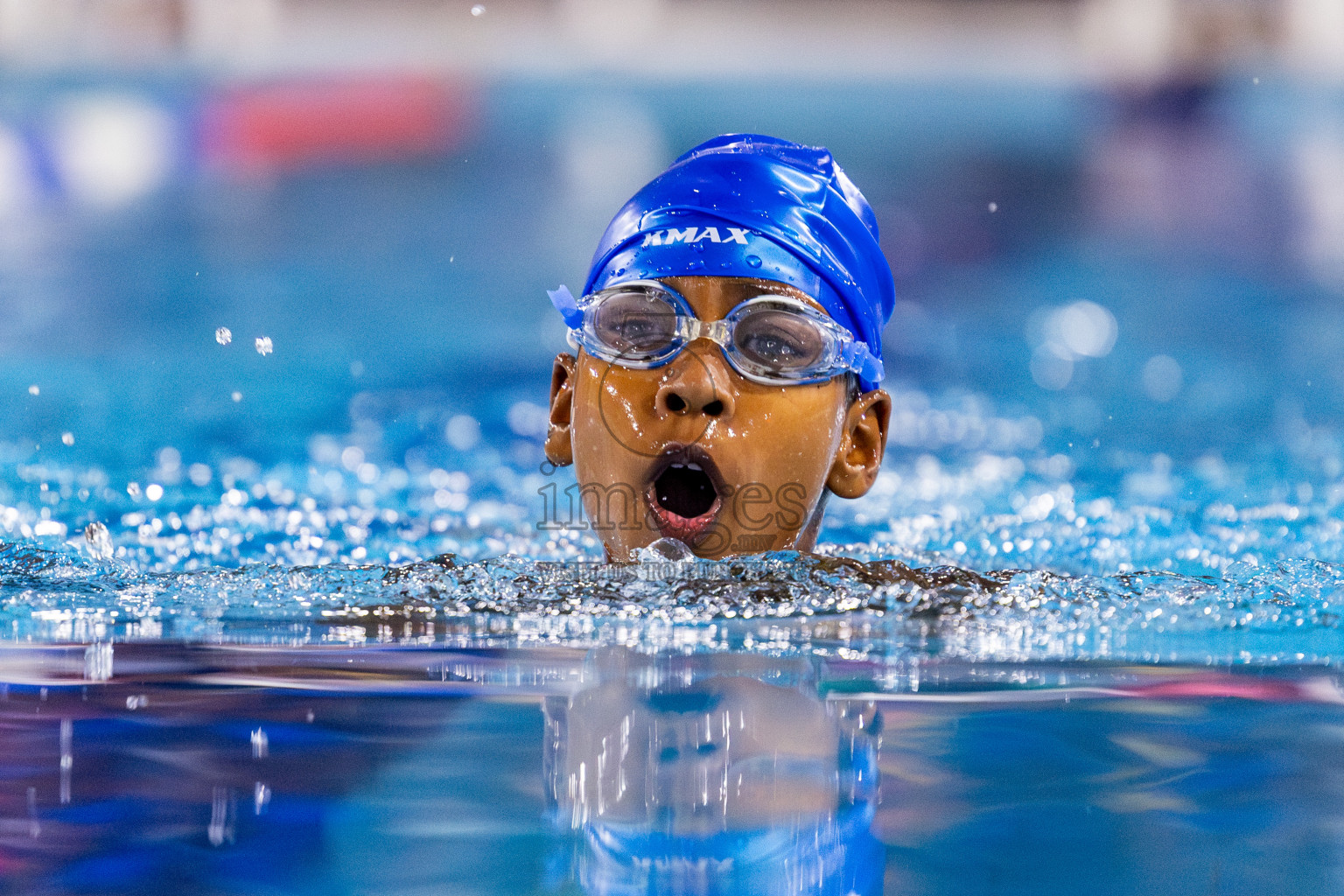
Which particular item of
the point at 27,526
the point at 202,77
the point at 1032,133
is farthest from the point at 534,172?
→ the point at 27,526

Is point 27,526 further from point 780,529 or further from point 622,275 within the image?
point 780,529

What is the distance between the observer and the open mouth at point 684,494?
2.31m

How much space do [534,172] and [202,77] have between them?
109 inches

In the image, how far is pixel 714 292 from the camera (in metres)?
2.42

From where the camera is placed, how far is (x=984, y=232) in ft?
30.4

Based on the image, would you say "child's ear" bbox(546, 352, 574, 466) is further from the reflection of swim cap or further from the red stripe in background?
the red stripe in background

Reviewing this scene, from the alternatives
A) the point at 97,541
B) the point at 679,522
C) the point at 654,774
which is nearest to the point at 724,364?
the point at 679,522

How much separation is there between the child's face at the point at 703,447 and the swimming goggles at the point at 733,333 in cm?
2

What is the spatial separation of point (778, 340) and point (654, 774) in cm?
118

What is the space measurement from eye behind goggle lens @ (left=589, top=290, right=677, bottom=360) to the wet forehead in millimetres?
43

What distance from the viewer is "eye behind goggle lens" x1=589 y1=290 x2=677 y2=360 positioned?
94.6 inches

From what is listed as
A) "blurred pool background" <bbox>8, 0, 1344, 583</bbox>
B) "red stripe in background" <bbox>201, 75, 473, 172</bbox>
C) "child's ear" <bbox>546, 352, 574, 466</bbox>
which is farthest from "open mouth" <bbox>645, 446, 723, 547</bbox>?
"red stripe in background" <bbox>201, 75, 473, 172</bbox>

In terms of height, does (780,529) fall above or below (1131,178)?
below

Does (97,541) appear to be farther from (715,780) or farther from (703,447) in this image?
(715,780)
